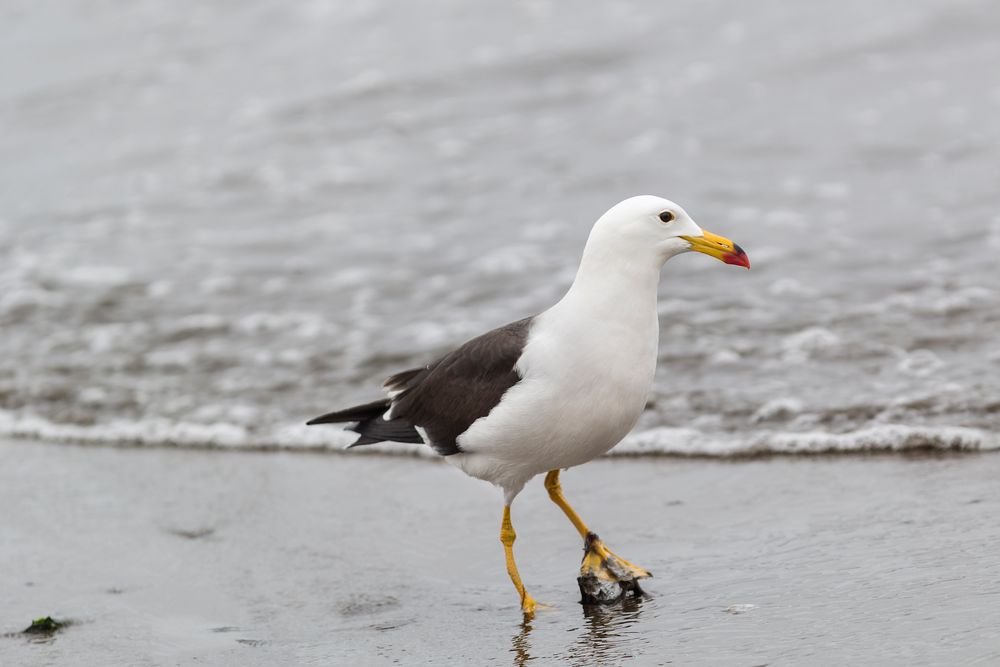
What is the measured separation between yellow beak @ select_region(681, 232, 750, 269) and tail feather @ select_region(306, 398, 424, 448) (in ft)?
4.77

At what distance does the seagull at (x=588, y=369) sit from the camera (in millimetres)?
4859

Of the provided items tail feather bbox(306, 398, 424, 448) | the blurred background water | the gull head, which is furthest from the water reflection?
the blurred background water

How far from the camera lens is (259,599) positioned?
18.2ft

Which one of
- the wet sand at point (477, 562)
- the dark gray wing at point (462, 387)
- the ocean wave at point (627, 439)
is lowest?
the wet sand at point (477, 562)

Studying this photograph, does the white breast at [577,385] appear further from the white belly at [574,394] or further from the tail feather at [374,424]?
the tail feather at [374,424]

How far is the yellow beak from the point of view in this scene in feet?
16.5

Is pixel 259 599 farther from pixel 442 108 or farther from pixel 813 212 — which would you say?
pixel 442 108

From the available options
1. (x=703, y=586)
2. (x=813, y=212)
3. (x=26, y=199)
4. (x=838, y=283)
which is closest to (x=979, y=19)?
(x=813, y=212)

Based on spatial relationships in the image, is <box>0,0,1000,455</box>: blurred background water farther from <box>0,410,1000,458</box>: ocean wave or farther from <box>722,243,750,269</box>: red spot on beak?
<box>722,243,750,269</box>: red spot on beak

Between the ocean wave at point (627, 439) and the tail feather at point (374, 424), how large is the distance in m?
1.01

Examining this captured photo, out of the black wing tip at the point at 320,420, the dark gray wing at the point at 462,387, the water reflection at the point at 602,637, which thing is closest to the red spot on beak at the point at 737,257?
the dark gray wing at the point at 462,387

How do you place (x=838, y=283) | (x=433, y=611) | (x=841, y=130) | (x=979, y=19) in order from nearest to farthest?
(x=433, y=611), (x=838, y=283), (x=841, y=130), (x=979, y=19)

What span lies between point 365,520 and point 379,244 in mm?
4955

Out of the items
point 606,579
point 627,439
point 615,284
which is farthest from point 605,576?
point 627,439
